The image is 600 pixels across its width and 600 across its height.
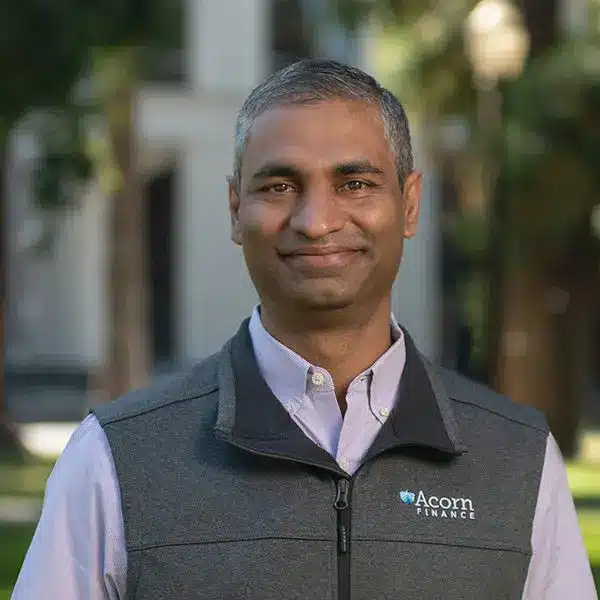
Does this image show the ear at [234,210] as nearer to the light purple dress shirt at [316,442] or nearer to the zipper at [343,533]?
the light purple dress shirt at [316,442]

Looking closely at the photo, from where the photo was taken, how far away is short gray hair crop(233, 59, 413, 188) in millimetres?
2689

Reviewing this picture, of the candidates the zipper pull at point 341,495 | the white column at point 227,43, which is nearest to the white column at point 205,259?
the white column at point 227,43

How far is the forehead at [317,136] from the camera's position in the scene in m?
2.63

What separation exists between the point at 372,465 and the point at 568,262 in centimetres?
1471

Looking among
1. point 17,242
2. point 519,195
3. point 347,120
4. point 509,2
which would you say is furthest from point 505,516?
point 17,242

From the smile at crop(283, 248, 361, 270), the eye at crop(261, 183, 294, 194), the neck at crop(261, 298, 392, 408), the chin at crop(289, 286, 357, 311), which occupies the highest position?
the eye at crop(261, 183, 294, 194)

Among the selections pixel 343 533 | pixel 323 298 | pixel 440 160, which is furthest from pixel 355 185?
pixel 440 160

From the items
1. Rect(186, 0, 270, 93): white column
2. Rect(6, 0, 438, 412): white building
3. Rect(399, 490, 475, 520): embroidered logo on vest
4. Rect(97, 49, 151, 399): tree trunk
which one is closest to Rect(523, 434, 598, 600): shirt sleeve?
Rect(399, 490, 475, 520): embroidered logo on vest

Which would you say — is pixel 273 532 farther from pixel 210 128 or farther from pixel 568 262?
pixel 210 128

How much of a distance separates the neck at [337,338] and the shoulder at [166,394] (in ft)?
0.45

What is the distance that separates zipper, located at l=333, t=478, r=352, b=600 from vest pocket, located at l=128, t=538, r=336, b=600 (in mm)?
12

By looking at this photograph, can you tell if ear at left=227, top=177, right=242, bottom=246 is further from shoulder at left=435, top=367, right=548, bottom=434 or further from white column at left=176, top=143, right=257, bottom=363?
white column at left=176, top=143, right=257, bottom=363

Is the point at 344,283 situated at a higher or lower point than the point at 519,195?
higher

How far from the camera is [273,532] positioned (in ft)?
8.34
